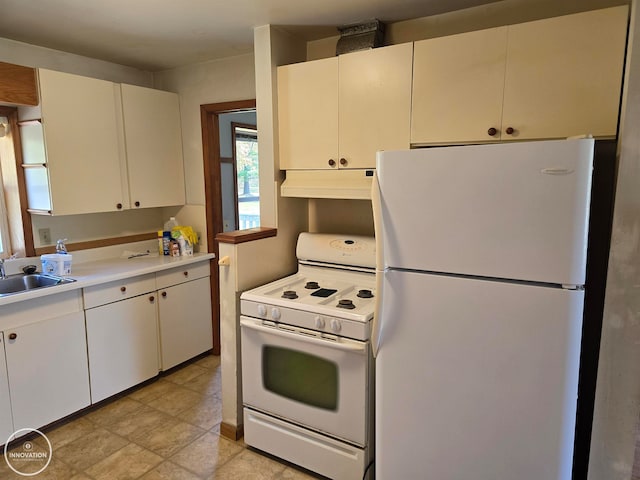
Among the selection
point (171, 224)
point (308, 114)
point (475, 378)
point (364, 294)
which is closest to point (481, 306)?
point (475, 378)

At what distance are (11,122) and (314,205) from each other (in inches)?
80.0

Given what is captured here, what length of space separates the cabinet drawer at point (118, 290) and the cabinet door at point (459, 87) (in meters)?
2.03

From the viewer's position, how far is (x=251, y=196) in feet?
16.4

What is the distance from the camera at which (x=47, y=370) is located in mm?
2402

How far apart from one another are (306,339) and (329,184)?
896 mm

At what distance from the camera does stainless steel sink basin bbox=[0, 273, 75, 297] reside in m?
2.54

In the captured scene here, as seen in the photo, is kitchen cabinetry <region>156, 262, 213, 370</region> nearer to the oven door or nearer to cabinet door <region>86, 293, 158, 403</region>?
cabinet door <region>86, 293, 158, 403</region>

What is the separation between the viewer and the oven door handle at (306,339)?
6.18ft

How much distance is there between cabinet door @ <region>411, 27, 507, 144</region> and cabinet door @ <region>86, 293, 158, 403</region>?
2146 millimetres

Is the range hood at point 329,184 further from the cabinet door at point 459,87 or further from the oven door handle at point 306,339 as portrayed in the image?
the oven door handle at point 306,339

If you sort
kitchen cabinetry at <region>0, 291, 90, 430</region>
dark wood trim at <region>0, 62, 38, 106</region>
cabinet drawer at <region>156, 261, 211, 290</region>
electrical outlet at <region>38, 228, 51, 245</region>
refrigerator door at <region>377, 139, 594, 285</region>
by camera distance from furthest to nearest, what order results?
1. cabinet drawer at <region>156, 261, 211, 290</region>
2. electrical outlet at <region>38, 228, 51, 245</region>
3. dark wood trim at <region>0, 62, 38, 106</region>
4. kitchen cabinetry at <region>0, 291, 90, 430</region>
5. refrigerator door at <region>377, 139, 594, 285</region>

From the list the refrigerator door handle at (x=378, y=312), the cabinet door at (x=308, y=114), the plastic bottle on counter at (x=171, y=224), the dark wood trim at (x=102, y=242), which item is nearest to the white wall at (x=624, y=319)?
the refrigerator door handle at (x=378, y=312)

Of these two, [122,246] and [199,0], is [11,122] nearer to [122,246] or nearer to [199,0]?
[122,246]

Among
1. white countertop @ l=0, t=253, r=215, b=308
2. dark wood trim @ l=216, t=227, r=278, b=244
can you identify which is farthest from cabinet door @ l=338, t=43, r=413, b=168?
white countertop @ l=0, t=253, r=215, b=308
